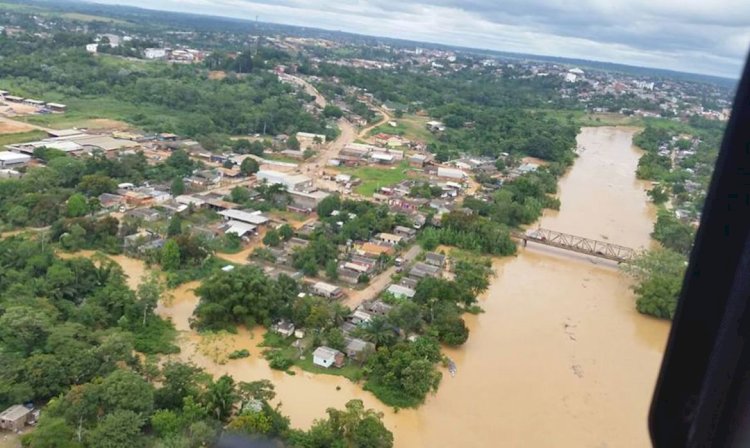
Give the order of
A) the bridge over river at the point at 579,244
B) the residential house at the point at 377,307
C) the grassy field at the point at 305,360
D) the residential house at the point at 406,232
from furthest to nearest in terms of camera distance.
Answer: the residential house at the point at 406,232, the bridge over river at the point at 579,244, the residential house at the point at 377,307, the grassy field at the point at 305,360

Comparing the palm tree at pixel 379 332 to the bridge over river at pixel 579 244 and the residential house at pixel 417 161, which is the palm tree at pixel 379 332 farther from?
the residential house at pixel 417 161

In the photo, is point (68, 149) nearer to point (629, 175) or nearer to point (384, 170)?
point (384, 170)

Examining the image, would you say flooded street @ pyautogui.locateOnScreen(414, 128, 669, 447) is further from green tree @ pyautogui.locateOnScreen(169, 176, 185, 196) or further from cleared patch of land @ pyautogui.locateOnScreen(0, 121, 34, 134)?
cleared patch of land @ pyautogui.locateOnScreen(0, 121, 34, 134)

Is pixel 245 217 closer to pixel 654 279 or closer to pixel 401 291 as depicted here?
pixel 401 291

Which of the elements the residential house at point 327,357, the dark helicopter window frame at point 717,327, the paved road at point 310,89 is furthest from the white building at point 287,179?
the dark helicopter window frame at point 717,327

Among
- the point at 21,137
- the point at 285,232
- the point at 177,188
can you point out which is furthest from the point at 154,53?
the point at 285,232
